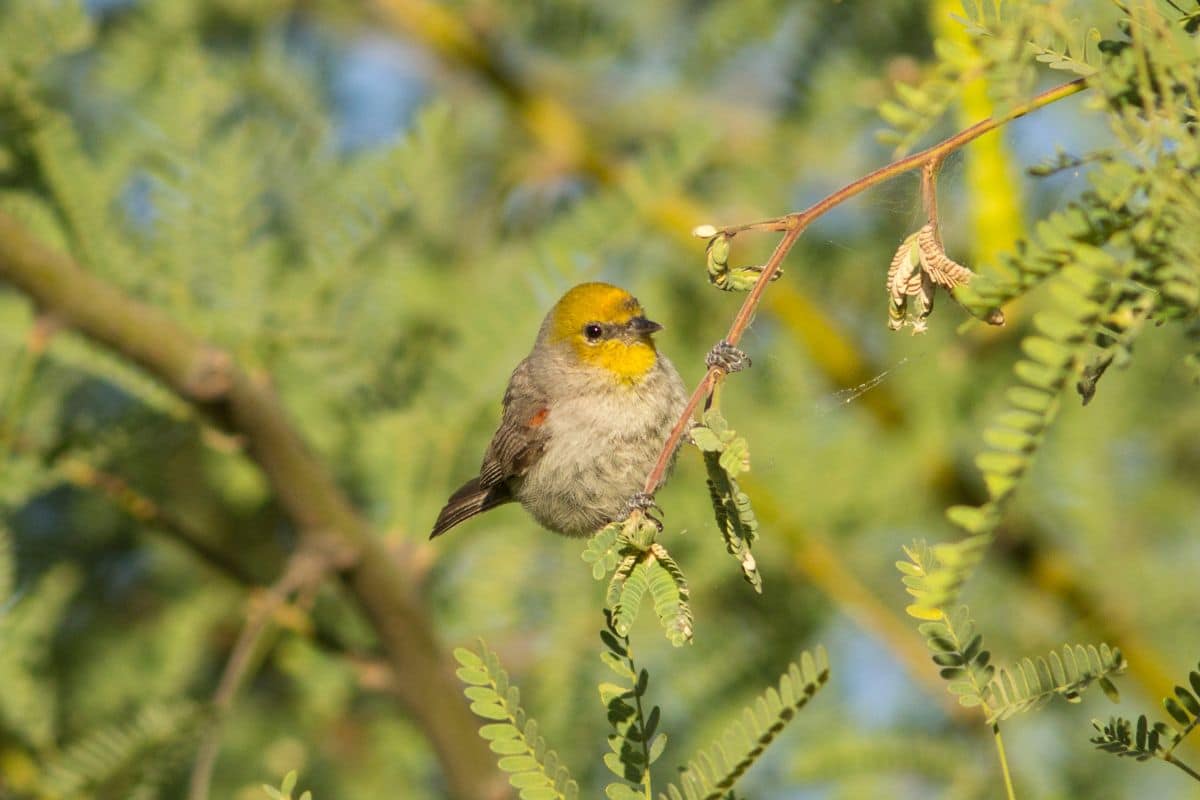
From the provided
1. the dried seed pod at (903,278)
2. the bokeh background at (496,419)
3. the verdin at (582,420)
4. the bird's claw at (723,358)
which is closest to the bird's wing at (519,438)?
the verdin at (582,420)

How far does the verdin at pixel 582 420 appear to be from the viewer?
8.45 ft

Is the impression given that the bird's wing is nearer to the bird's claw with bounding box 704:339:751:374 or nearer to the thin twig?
the thin twig

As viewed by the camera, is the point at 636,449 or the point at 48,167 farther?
the point at 48,167

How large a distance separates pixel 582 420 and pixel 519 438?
18cm

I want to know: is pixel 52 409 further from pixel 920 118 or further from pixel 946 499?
pixel 920 118

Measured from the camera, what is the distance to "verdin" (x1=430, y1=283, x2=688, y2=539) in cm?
257

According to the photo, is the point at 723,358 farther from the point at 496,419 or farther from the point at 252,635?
the point at 496,419

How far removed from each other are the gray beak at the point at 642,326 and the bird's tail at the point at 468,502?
480 mm

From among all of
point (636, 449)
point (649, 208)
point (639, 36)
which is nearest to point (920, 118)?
point (636, 449)

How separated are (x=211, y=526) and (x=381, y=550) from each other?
1300mm

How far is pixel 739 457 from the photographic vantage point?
129 centimetres

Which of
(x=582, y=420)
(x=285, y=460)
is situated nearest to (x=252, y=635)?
(x=285, y=460)

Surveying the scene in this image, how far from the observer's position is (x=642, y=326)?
2697 mm

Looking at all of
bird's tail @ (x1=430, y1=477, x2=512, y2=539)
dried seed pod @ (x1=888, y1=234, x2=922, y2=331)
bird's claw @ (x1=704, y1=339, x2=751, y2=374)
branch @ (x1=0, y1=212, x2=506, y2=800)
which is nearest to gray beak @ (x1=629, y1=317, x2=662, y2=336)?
bird's tail @ (x1=430, y1=477, x2=512, y2=539)
